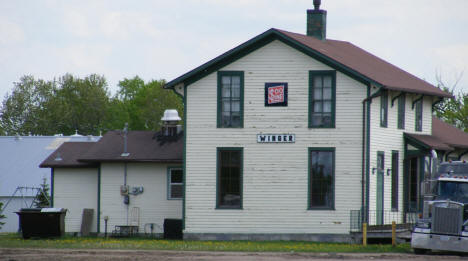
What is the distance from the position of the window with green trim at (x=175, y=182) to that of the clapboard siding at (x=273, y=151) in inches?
128

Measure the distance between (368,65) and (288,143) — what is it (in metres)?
5.47

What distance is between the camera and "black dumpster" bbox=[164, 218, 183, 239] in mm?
36156

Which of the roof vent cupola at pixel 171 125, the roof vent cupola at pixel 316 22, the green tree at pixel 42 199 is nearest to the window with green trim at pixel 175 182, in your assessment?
the roof vent cupola at pixel 171 125

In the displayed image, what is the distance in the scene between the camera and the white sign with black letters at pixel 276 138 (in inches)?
1336

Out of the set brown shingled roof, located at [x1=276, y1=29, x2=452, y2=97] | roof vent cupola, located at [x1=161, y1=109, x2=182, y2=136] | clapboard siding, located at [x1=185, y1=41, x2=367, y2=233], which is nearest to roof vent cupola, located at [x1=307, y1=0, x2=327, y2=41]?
brown shingled roof, located at [x1=276, y1=29, x2=452, y2=97]

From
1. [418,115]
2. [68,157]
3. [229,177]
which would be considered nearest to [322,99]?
[229,177]

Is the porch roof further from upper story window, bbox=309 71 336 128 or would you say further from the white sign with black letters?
the white sign with black letters

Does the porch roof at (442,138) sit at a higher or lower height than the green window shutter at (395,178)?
higher

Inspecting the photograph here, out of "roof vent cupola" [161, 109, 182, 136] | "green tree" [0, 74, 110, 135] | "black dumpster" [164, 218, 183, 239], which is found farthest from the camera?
"green tree" [0, 74, 110, 135]

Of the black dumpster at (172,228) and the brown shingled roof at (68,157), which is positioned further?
the brown shingled roof at (68,157)

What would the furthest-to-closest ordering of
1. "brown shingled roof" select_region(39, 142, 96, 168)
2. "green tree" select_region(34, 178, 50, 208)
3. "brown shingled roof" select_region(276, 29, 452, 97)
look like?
"green tree" select_region(34, 178, 50, 208)
"brown shingled roof" select_region(39, 142, 96, 168)
"brown shingled roof" select_region(276, 29, 452, 97)

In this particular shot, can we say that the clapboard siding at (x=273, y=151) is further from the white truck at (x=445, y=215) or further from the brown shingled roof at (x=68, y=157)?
the brown shingled roof at (x=68, y=157)

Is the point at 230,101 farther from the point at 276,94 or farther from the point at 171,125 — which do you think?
the point at 171,125

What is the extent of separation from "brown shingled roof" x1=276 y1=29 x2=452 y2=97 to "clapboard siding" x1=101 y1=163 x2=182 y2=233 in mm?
8314
